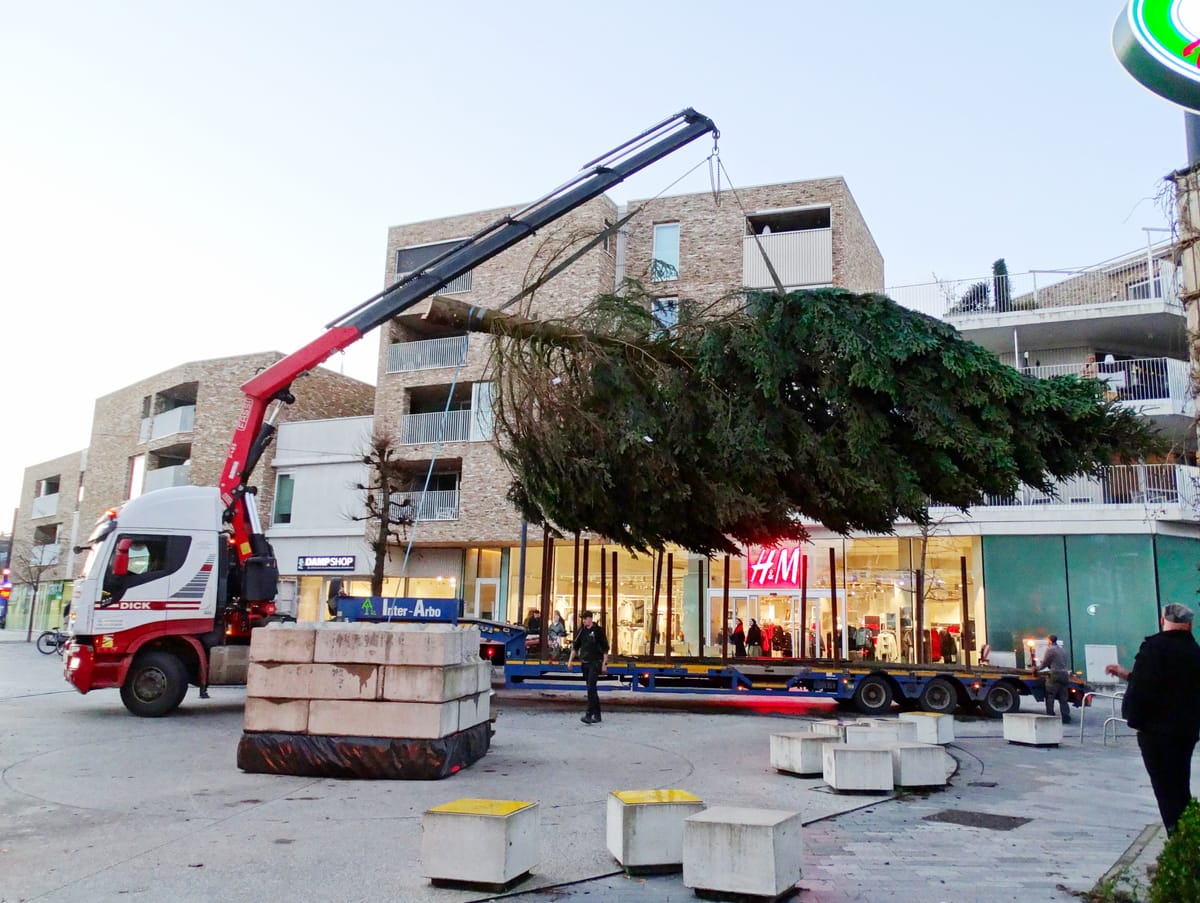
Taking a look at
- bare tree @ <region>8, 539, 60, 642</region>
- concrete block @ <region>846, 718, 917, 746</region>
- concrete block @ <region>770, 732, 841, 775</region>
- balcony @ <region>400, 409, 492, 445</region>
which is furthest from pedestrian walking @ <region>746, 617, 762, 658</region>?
bare tree @ <region>8, 539, 60, 642</region>

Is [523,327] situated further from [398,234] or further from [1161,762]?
[398,234]

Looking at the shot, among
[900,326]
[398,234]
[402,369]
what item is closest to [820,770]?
[900,326]

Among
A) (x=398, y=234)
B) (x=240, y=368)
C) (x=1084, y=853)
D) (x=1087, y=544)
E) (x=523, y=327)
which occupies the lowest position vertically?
(x=1084, y=853)

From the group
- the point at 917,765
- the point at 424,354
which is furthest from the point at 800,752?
the point at 424,354

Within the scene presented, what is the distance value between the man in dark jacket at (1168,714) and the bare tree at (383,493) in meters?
22.9

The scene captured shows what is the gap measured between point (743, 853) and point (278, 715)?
579 centimetres

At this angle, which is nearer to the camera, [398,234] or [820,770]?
[820,770]

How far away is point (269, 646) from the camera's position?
966 cm

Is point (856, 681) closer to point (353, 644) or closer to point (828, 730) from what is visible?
point (828, 730)

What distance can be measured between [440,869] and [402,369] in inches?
1115

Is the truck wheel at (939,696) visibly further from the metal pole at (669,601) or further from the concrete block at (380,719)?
the concrete block at (380,719)

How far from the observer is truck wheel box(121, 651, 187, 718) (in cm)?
1423

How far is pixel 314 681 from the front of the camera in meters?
9.45

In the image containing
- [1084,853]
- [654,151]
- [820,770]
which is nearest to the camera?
[1084,853]
